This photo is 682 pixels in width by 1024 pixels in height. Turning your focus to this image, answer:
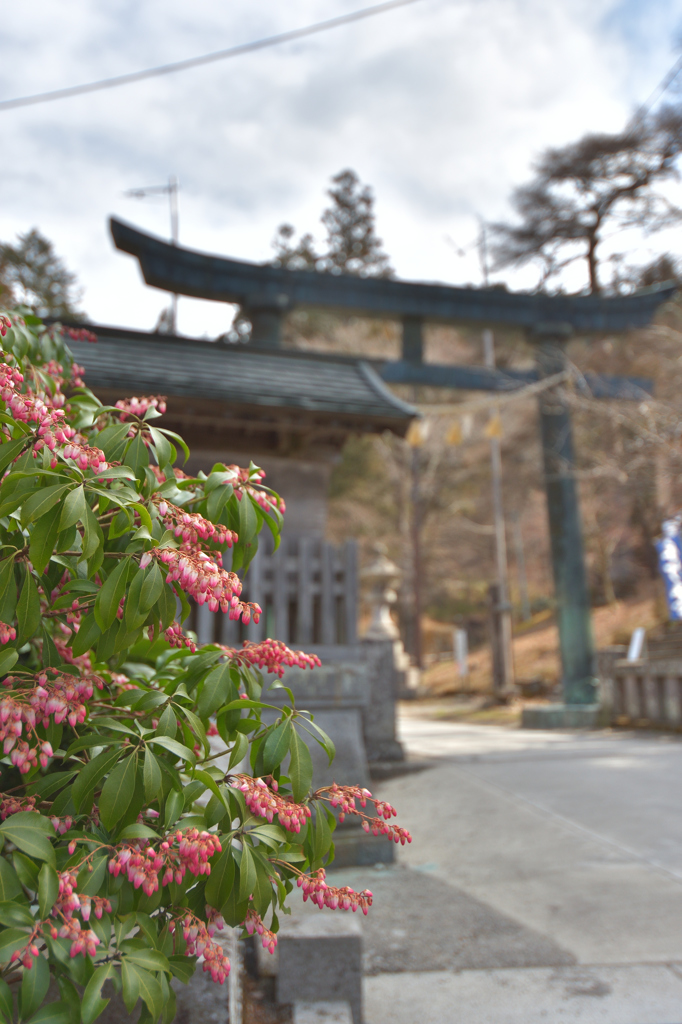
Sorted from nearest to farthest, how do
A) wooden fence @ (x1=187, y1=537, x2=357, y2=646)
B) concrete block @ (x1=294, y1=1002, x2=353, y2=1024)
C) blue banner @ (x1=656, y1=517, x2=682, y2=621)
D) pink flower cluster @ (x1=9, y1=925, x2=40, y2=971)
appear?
pink flower cluster @ (x1=9, y1=925, x2=40, y2=971) → concrete block @ (x1=294, y1=1002, x2=353, y2=1024) → wooden fence @ (x1=187, y1=537, x2=357, y2=646) → blue banner @ (x1=656, y1=517, x2=682, y2=621)

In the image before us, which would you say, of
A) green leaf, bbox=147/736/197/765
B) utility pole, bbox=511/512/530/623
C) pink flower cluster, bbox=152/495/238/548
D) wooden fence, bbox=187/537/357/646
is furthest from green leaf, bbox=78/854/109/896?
utility pole, bbox=511/512/530/623

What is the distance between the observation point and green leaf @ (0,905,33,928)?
3.45 feet

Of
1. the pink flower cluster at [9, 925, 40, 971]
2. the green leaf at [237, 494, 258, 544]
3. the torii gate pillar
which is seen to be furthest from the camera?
the torii gate pillar

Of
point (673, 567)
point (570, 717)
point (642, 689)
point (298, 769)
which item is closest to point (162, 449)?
point (298, 769)

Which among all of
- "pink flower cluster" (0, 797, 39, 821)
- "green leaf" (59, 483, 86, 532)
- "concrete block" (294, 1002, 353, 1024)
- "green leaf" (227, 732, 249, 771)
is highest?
"green leaf" (59, 483, 86, 532)

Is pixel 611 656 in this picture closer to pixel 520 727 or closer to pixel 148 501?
pixel 520 727

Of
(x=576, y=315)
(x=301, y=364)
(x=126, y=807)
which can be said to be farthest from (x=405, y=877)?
(x=576, y=315)

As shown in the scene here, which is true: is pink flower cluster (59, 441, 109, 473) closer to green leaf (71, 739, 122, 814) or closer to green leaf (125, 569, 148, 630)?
green leaf (125, 569, 148, 630)

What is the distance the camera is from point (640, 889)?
3.35 m

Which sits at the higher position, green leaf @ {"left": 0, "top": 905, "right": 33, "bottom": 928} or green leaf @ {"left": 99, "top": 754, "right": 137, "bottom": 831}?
green leaf @ {"left": 99, "top": 754, "right": 137, "bottom": 831}

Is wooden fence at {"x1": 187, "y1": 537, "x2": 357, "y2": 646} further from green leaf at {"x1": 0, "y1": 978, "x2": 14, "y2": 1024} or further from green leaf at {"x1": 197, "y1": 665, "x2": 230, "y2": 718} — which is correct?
green leaf at {"x1": 0, "y1": 978, "x2": 14, "y2": 1024}

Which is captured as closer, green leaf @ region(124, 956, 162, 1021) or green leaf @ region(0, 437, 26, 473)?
green leaf @ region(124, 956, 162, 1021)

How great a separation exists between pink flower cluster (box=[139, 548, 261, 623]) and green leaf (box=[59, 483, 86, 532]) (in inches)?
5.2

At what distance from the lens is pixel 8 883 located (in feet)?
3.60
